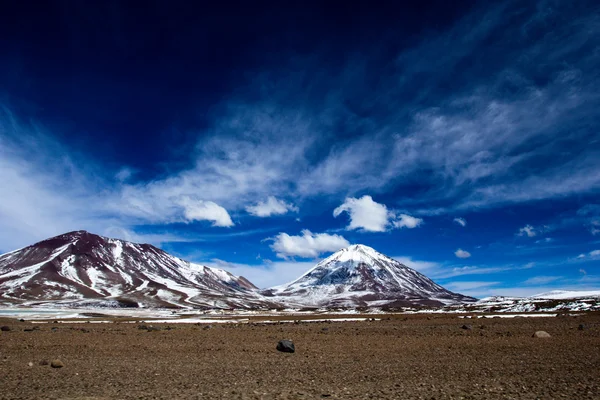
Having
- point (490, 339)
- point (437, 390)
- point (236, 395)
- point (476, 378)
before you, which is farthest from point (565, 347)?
point (236, 395)

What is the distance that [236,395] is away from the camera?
43.1 ft

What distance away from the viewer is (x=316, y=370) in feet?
59.1

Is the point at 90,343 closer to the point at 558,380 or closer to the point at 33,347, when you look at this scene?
the point at 33,347

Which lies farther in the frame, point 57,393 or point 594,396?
point 57,393

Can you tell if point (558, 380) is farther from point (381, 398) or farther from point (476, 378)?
point (381, 398)

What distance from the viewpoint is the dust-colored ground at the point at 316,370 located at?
13.4m

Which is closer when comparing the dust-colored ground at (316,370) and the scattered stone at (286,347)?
the dust-colored ground at (316,370)

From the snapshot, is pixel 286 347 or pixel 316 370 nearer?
pixel 316 370

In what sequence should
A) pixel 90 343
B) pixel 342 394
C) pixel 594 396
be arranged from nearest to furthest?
pixel 594 396, pixel 342 394, pixel 90 343

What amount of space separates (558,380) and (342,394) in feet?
29.5

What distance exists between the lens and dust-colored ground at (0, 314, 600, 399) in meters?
13.4

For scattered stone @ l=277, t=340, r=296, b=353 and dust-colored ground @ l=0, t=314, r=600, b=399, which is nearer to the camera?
dust-colored ground @ l=0, t=314, r=600, b=399

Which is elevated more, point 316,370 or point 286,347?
point 286,347

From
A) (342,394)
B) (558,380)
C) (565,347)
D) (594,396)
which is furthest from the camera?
(565,347)
